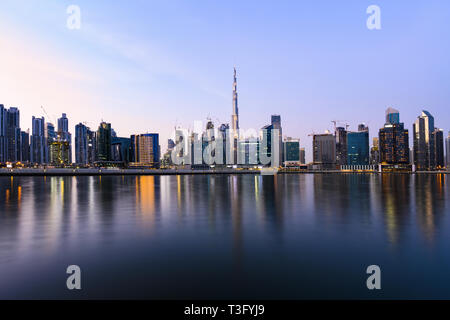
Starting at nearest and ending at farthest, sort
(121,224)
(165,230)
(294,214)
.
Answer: (165,230) → (121,224) → (294,214)

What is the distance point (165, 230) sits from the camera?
20.7 m

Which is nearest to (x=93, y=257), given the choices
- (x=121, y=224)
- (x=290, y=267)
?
(x=121, y=224)

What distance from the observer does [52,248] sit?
16.1 m

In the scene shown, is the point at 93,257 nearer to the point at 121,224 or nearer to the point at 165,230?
the point at 165,230

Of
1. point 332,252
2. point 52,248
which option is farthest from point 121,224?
point 332,252

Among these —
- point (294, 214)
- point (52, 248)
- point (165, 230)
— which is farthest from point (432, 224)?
point (52, 248)

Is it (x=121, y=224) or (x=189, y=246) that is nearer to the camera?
(x=189, y=246)
